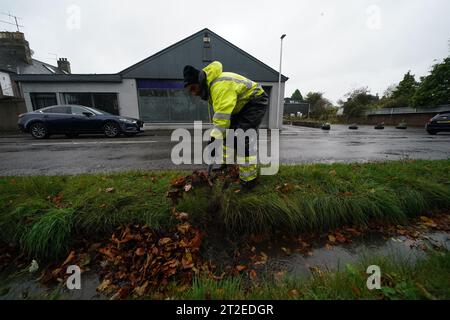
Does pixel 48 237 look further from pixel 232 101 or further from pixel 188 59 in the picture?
pixel 188 59

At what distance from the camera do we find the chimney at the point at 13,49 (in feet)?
63.0

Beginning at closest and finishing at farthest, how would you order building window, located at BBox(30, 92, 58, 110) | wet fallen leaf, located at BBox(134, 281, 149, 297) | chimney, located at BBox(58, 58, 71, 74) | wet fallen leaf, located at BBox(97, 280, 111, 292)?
1. wet fallen leaf, located at BBox(134, 281, 149, 297)
2. wet fallen leaf, located at BBox(97, 280, 111, 292)
3. building window, located at BBox(30, 92, 58, 110)
4. chimney, located at BBox(58, 58, 71, 74)

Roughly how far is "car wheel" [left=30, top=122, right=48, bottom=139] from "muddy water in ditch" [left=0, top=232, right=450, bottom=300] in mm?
9298

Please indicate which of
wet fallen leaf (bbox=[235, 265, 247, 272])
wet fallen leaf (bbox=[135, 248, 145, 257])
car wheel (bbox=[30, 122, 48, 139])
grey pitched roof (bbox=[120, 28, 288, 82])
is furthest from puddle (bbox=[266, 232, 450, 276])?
grey pitched roof (bbox=[120, 28, 288, 82])

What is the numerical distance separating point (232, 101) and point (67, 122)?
9318 mm

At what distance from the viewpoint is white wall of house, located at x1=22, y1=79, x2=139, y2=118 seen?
488 inches

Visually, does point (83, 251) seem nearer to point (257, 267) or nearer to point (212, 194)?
point (212, 194)

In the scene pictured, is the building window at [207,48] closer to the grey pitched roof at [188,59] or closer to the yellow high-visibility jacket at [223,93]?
the grey pitched roof at [188,59]

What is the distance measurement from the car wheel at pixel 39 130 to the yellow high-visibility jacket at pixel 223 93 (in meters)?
9.78

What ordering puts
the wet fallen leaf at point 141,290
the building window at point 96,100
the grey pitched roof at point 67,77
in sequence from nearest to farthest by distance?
the wet fallen leaf at point 141,290 → the grey pitched roof at point 67,77 → the building window at point 96,100

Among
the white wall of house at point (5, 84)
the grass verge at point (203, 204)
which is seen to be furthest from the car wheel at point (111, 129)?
the white wall of house at point (5, 84)

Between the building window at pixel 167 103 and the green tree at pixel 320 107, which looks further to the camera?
the green tree at pixel 320 107

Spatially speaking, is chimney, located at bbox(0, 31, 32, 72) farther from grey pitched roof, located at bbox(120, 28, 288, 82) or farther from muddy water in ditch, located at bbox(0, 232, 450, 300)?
muddy water in ditch, located at bbox(0, 232, 450, 300)

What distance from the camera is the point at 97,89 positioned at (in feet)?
42.0
